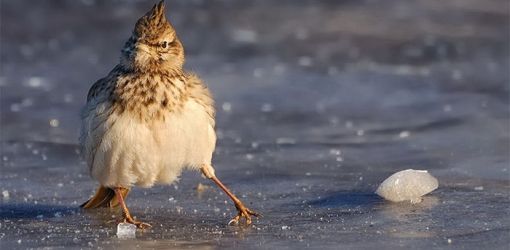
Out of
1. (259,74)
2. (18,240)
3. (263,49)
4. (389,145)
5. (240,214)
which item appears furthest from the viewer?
(263,49)

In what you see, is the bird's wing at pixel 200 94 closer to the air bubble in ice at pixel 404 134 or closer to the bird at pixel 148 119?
the bird at pixel 148 119

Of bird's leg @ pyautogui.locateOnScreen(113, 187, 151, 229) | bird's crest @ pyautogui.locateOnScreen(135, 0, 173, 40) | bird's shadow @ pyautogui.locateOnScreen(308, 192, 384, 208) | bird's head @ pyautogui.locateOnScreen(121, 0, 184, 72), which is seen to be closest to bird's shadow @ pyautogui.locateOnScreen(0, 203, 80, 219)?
bird's leg @ pyautogui.locateOnScreen(113, 187, 151, 229)

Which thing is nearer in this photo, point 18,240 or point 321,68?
point 18,240

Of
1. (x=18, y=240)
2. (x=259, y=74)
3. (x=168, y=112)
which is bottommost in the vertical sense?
(x=18, y=240)

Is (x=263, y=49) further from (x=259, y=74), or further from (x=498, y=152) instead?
(x=498, y=152)

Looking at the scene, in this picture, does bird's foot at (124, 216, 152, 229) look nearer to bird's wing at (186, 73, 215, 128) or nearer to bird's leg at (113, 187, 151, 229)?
bird's leg at (113, 187, 151, 229)

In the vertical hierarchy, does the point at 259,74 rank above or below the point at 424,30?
below

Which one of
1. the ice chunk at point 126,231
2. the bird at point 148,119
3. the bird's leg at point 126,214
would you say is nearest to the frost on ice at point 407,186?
the bird at point 148,119

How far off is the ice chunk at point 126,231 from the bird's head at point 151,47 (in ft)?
2.80

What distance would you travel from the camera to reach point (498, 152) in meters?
7.98

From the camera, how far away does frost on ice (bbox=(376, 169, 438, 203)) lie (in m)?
6.52

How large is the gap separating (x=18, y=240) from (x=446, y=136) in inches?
151

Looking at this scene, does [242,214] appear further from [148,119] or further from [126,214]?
[148,119]

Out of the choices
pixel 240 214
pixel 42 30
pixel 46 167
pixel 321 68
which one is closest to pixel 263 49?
pixel 321 68
